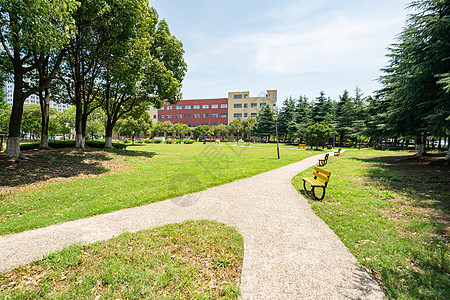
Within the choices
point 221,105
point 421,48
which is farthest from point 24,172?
point 221,105

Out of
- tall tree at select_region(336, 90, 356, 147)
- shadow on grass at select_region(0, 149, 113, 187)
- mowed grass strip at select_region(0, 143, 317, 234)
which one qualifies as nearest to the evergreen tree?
tall tree at select_region(336, 90, 356, 147)

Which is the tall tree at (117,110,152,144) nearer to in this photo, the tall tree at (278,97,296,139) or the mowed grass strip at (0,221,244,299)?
the tall tree at (278,97,296,139)

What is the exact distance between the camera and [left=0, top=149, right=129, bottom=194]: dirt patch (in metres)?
8.64

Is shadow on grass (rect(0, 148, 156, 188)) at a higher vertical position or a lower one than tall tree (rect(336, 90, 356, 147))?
lower

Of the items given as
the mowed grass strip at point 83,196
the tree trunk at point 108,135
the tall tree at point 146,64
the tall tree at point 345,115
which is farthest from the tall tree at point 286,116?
the mowed grass strip at point 83,196

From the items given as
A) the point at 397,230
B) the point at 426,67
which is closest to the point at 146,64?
the point at 397,230

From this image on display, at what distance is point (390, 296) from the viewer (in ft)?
8.94

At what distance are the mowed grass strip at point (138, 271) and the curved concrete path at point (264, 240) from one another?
1.09 ft

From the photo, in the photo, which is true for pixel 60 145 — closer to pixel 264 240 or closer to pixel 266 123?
pixel 264 240

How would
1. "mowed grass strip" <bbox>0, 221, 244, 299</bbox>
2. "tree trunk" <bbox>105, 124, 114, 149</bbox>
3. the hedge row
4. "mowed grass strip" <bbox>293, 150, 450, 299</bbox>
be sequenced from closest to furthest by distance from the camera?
1. "mowed grass strip" <bbox>0, 221, 244, 299</bbox>
2. "mowed grass strip" <bbox>293, 150, 450, 299</bbox>
3. the hedge row
4. "tree trunk" <bbox>105, 124, 114, 149</bbox>

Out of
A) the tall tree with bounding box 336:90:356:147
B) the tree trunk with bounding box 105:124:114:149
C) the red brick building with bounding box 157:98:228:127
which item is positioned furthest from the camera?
the red brick building with bounding box 157:98:228:127

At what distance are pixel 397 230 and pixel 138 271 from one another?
18.6ft

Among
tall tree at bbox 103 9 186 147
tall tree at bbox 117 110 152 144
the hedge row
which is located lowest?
the hedge row

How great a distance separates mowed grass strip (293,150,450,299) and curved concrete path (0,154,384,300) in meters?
0.35
